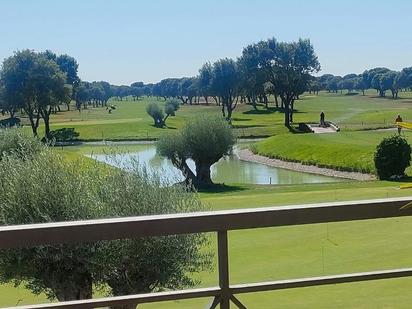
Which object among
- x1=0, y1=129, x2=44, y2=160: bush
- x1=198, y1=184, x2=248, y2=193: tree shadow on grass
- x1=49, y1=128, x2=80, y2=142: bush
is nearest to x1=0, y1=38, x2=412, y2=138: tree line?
x1=49, y1=128, x2=80, y2=142: bush

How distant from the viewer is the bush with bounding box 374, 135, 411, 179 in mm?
33406

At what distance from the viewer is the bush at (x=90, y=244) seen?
10688 millimetres

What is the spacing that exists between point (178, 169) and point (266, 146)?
16508 mm

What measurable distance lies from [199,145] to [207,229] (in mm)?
35113

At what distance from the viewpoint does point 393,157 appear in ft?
110

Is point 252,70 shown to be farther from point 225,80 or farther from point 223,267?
point 223,267

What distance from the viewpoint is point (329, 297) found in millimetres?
8734

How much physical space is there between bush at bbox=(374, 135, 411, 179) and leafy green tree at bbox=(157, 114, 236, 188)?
8.35 metres

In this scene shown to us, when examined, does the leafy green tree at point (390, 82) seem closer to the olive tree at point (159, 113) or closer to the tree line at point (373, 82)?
the tree line at point (373, 82)

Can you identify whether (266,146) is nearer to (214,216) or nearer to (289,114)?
(289,114)

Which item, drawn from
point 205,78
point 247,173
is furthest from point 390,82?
point 247,173

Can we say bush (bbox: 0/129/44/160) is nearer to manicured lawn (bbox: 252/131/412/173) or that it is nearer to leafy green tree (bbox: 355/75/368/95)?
manicured lawn (bbox: 252/131/412/173)

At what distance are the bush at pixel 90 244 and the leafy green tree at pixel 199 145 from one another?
21948 millimetres

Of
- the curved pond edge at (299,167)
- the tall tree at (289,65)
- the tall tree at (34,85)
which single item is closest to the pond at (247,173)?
the curved pond edge at (299,167)
